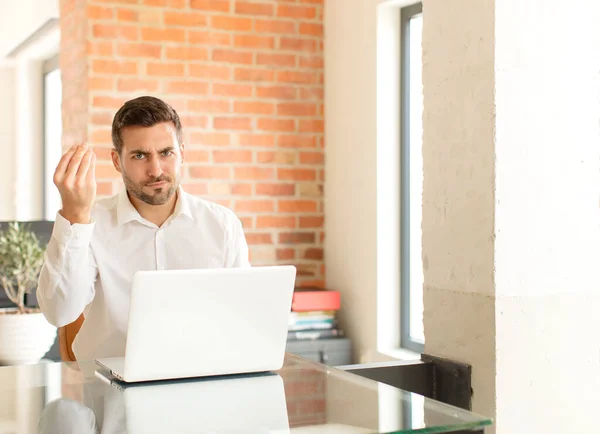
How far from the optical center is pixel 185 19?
4.04 m

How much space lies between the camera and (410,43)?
12.8 feet

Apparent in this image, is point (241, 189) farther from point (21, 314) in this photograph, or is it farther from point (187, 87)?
point (21, 314)

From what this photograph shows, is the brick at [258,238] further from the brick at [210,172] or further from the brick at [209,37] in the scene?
the brick at [209,37]

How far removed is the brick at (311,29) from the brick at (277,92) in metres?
0.29

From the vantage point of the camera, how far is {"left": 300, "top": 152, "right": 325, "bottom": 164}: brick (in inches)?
171

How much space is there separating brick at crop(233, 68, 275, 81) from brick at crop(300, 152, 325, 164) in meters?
0.42

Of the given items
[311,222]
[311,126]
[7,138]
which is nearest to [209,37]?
[311,126]

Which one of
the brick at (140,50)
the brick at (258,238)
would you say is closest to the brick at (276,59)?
the brick at (140,50)

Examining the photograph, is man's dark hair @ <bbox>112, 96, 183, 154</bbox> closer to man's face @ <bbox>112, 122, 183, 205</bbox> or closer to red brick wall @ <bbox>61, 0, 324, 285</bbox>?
man's face @ <bbox>112, 122, 183, 205</bbox>

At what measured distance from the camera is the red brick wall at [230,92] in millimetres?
3922
